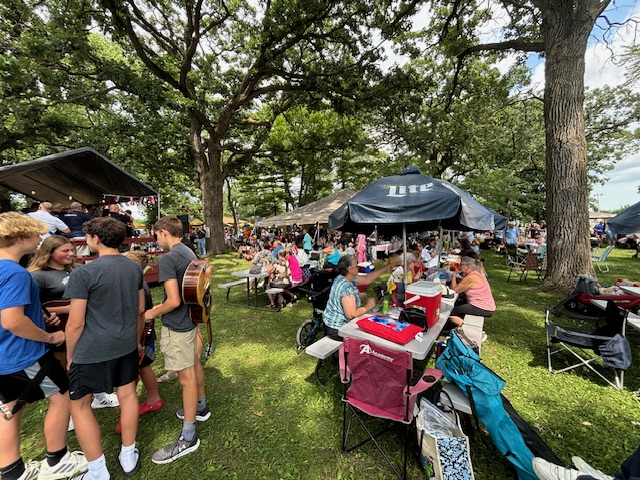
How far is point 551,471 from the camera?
1767 millimetres

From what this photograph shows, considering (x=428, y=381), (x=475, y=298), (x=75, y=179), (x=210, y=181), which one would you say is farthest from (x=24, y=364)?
(x=210, y=181)

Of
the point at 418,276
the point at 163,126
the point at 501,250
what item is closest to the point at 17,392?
the point at 418,276

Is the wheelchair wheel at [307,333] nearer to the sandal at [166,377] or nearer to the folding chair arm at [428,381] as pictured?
the sandal at [166,377]

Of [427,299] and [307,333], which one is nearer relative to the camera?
[427,299]

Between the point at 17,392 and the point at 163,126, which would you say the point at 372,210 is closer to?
the point at 17,392

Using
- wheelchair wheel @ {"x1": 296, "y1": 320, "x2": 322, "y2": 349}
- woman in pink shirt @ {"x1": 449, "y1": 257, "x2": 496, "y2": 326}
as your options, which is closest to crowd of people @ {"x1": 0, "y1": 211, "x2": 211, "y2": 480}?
wheelchair wheel @ {"x1": 296, "y1": 320, "x2": 322, "y2": 349}

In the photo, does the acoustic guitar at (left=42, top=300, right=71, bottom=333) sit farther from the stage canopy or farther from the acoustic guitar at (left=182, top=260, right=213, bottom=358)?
the stage canopy

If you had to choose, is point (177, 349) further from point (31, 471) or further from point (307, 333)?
point (307, 333)

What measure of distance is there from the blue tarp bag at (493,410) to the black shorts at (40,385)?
325 cm

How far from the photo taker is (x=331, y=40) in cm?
1009

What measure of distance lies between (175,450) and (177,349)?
3.05 feet

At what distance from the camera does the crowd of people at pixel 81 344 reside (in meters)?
1.81

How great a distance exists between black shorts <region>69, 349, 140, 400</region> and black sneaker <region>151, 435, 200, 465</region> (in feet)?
2.65

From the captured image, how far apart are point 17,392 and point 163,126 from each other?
1521 centimetres
